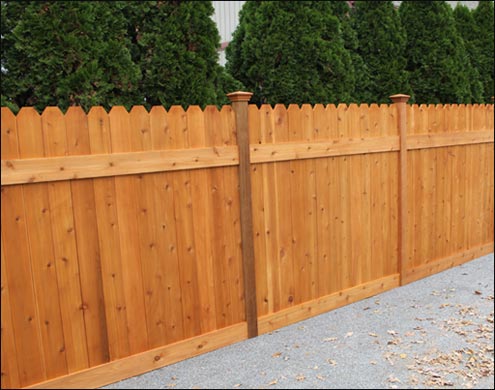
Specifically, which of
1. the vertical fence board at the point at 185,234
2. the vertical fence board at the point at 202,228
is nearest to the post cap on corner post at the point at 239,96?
the vertical fence board at the point at 202,228

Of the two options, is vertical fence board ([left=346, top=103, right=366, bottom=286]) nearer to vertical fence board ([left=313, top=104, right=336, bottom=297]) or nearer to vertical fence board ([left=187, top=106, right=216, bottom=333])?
vertical fence board ([left=313, top=104, right=336, bottom=297])

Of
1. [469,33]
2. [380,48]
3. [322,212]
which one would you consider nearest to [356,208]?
[322,212]

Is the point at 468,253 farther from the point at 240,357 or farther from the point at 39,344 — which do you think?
the point at 39,344

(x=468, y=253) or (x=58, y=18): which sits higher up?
(x=58, y=18)

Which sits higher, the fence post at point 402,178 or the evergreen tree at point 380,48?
the evergreen tree at point 380,48

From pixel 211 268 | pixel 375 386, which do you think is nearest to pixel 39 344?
pixel 211 268

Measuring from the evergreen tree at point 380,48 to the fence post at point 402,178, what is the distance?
91.0 inches

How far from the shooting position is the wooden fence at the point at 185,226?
9.89 ft

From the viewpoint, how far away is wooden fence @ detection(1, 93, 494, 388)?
3014 mm

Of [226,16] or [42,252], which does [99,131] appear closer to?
[42,252]

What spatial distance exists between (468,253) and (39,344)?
525 centimetres

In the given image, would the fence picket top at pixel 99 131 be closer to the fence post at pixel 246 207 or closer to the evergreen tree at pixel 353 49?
the fence post at pixel 246 207

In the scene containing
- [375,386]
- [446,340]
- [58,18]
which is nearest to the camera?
[375,386]

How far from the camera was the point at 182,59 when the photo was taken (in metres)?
5.09
